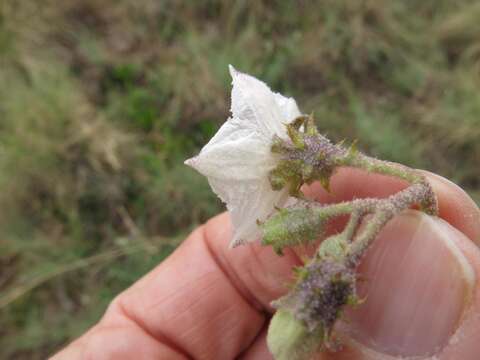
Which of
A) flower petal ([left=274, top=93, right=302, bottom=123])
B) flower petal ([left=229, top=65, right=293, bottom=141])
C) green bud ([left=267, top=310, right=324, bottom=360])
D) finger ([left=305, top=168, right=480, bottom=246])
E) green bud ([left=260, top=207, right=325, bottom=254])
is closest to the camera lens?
green bud ([left=267, top=310, right=324, bottom=360])

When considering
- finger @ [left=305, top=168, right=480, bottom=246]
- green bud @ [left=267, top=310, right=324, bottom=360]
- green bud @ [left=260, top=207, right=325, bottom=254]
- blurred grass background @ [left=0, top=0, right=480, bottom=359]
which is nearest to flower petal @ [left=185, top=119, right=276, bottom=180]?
green bud @ [left=260, top=207, right=325, bottom=254]

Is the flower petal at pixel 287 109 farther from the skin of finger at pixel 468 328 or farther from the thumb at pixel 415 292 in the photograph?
the skin of finger at pixel 468 328

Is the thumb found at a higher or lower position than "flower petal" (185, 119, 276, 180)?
lower

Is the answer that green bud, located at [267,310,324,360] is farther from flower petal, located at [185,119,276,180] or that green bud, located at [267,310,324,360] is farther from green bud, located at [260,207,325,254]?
flower petal, located at [185,119,276,180]

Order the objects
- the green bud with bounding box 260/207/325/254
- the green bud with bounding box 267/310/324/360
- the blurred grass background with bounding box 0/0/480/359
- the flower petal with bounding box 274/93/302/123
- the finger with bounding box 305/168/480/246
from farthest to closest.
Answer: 1. the blurred grass background with bounding box 0/0/480/359
2. the finger with bounding box 305/168/480/246
3. the flower petal with bounding box 274/93/302/123
4. the green bud with bounding box 260/207/325/254
5. the green bud with bounding box 267/310/324/360

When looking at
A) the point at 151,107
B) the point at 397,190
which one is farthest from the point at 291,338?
the point at 151,107

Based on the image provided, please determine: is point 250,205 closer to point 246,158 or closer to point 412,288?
point 246,158

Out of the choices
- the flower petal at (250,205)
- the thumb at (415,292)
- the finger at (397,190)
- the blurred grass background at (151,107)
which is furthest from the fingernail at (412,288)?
the blurred grass background at (151,107)
